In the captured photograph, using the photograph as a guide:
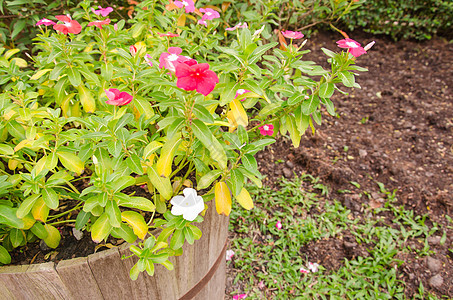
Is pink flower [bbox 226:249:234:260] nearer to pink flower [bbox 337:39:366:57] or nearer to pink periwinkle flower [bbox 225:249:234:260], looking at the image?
pink periwinkle flower [bbox 225:249:234:260]

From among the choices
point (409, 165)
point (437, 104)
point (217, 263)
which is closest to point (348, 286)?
point (217, 263)

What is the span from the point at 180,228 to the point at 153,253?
12 cm

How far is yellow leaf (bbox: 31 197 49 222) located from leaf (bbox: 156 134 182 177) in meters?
0.40

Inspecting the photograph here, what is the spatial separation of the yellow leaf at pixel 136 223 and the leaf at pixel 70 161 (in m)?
0.21

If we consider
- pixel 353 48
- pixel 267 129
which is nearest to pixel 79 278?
pixel 267 129

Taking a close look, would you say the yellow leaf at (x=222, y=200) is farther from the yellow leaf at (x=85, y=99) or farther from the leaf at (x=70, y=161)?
the yellow leaf at (x=85, y=99)

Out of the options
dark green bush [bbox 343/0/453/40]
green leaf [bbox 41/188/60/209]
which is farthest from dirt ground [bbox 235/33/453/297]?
green leaf [bbox 41/188/60/209]

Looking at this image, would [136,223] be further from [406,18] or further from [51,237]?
[406,18]

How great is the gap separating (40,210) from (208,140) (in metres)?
0.60

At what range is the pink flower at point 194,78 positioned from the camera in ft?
2.57

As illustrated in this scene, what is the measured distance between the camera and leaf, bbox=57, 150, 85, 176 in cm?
101

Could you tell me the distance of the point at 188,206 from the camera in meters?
0.94

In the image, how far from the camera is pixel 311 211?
2.56 metres

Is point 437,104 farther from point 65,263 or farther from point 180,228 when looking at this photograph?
point 65,263
